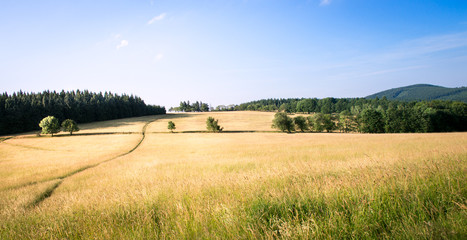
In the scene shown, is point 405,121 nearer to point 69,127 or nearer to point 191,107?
point 69,127

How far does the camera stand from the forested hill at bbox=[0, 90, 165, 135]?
66.8m

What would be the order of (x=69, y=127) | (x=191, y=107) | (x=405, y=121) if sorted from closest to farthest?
1. (x=69, y=127)
2. (x=405, y=121)
3. (x=191, y=107)

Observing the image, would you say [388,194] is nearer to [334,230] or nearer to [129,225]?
[334,230]

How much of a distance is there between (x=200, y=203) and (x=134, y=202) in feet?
6.13

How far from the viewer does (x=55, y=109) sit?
7775 centimetres

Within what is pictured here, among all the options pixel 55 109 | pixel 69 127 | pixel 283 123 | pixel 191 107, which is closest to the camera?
pixel 69 127

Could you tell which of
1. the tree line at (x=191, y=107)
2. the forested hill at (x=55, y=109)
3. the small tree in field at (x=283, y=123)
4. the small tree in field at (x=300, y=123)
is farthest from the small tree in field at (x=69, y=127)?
the tree line at (x=191, y=107)

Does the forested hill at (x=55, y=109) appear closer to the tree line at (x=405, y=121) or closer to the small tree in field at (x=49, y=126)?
the small tree in field at (x=49, y=126)

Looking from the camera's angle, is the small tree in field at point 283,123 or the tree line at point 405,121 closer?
the tree line at point 405,121

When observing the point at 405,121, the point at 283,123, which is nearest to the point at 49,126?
the point at 283,123

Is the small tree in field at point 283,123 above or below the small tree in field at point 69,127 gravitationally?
below

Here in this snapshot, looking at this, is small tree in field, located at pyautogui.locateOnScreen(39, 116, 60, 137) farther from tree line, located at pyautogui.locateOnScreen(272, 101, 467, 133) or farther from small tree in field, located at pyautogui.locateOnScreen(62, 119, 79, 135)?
tree line, located at pyautogui.locateOnScreen(272, 101, 467, 133)

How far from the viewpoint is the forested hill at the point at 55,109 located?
66.8 m

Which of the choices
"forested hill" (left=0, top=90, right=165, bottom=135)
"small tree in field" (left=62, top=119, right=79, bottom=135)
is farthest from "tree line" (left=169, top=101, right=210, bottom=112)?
"small tree in field" (left=62, top=119, right=79, bottom=135)
